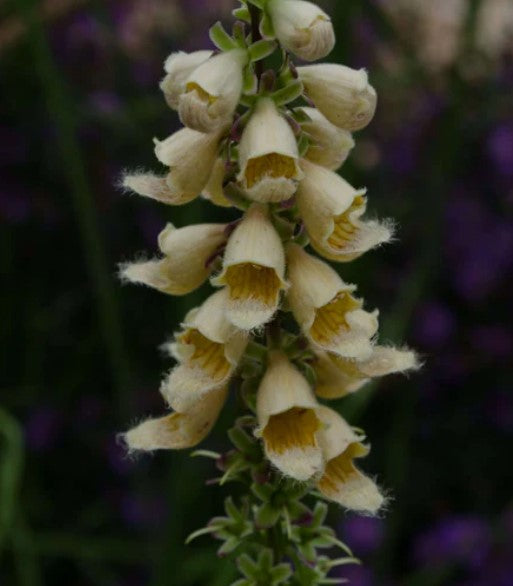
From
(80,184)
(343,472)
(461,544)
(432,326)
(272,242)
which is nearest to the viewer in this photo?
(272,242)

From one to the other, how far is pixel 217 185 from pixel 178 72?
17cm

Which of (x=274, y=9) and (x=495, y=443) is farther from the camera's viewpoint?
(x=495, y=443)

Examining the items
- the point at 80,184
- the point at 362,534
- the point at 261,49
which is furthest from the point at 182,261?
the point at 362,534

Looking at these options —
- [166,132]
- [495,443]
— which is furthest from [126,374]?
[495,443]

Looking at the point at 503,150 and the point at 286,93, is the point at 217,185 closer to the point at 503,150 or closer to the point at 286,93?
the point at 286,93

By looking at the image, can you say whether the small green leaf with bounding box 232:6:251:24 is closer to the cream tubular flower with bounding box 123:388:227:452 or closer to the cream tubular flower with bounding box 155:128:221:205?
the cream tubular flower with bounding box 155:128:221:205

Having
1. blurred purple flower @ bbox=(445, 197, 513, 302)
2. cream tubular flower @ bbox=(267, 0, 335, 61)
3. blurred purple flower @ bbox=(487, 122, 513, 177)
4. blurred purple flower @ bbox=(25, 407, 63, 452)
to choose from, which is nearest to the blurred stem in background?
blurred purple flower @ bbox=(25, 407, 63, 452)

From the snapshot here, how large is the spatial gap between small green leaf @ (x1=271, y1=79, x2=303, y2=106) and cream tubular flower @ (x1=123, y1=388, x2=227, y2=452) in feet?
1.45

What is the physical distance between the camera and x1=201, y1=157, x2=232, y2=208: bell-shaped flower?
1589mm

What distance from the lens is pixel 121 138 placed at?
3932 millimetres

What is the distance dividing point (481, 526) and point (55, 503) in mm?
1477

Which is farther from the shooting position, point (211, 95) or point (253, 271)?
point (253, 271)

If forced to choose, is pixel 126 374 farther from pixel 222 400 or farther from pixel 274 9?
pixel 274 9

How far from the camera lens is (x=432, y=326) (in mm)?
3727
